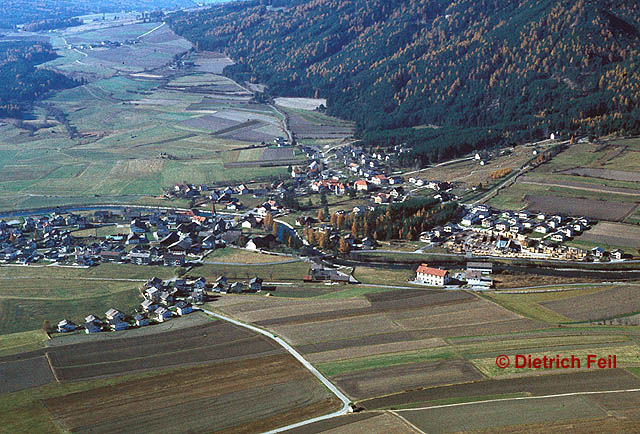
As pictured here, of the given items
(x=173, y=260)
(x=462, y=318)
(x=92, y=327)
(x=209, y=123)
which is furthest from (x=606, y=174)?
(x=209, y=123)

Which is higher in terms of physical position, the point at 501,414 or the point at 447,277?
the point at 501,414

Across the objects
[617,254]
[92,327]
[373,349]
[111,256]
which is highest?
[617,254]

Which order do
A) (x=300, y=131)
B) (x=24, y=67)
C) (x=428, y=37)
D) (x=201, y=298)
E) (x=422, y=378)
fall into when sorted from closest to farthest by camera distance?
(x=422, y=378) < (x=201, y=298) < (x=300, y=131) < (x=428, y=37) < (x=24, y=67)

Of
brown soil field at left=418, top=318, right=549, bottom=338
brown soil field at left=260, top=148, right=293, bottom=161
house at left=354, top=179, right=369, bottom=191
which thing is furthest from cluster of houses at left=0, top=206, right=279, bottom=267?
brown soil field at left=418, top=318, right=549, bottom=338

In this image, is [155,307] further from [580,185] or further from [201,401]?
[580,185]

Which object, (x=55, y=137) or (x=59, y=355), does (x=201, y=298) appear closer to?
(x=59, y=355)

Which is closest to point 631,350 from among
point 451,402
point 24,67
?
point 451,402
